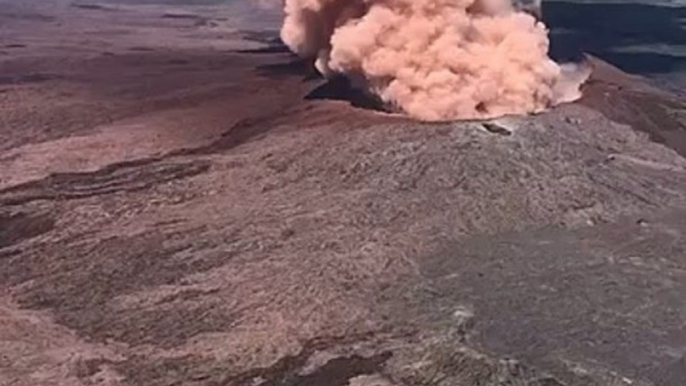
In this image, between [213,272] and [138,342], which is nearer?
[138,342]

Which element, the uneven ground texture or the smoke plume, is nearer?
the uneven ground texture

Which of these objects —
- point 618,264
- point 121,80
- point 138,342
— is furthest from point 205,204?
point 121,80

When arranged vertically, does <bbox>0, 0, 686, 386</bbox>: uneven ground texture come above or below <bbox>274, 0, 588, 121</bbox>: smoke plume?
below

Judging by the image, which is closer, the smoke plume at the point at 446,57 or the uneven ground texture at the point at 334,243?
the uneven ground texture at the point at 334,243

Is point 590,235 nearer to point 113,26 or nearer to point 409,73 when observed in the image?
point 409,73

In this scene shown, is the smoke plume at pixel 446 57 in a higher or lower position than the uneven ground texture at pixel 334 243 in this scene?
higher
